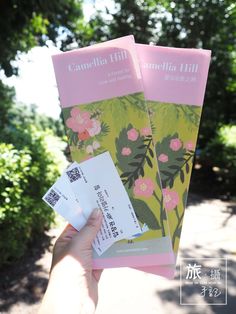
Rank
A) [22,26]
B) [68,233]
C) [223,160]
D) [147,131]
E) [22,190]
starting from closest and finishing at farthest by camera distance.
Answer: [147,131] < [68,233] < [22,190] < [22,26] < [223,160]

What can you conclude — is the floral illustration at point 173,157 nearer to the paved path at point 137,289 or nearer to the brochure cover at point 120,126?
the brochure cover at point 120,126

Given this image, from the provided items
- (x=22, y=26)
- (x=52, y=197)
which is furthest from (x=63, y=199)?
(x=22, y=26)

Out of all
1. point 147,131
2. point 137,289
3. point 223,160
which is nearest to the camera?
point 147,131

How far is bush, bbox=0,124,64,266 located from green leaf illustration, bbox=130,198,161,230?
2339mm

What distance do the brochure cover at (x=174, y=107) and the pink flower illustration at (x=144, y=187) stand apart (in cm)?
5

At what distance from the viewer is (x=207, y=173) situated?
8398 mm

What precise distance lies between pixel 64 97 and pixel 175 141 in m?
0.41

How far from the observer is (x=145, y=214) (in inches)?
52.4

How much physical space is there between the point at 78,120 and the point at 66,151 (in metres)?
6.30

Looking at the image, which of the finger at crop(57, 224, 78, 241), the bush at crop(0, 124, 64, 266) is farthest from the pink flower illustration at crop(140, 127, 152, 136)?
the bush at crop(0, 124, 64, 266)

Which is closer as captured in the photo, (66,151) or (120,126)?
(120,126)

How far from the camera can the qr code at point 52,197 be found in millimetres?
1327

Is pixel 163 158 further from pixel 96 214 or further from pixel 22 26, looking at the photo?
pixel 22 26

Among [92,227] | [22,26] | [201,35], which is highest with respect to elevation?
[201,35]
